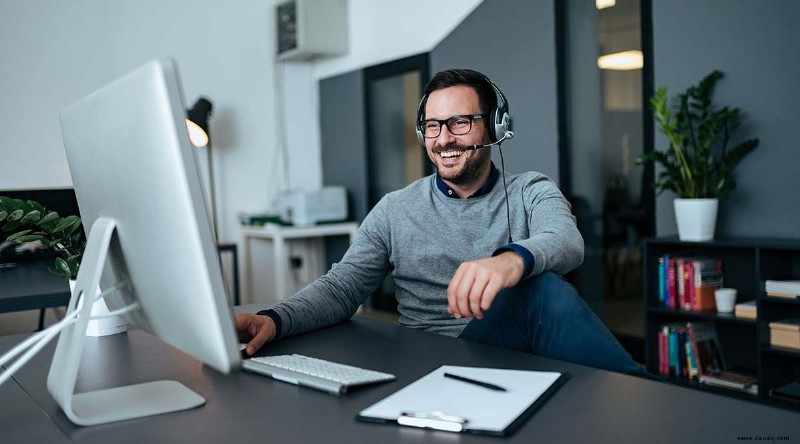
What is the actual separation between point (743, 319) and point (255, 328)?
7.22 ft

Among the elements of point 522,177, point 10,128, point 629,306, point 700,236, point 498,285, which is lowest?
point 629,306

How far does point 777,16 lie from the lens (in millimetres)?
2834

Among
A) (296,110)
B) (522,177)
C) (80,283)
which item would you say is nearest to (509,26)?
(296,110)

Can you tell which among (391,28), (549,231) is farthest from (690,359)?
(391,28)

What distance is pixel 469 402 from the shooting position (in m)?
0.87

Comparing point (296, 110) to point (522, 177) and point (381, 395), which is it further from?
point (381, 395)

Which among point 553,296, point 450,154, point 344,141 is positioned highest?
point 344,141

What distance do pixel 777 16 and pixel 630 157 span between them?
918 mm

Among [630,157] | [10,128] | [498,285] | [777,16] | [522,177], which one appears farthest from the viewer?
[10,128]

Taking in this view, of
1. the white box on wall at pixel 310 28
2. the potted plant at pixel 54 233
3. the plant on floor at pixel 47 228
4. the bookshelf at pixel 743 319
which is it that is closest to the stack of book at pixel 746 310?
the bookshelf at pixel 743 319

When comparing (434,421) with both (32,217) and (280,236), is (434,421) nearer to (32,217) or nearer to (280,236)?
(32,217)

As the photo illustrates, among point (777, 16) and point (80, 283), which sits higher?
point (777, 16)

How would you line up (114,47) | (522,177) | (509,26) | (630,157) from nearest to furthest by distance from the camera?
1. (522,177)
2. (630,157)
3. (509,26)
4. (114,47)

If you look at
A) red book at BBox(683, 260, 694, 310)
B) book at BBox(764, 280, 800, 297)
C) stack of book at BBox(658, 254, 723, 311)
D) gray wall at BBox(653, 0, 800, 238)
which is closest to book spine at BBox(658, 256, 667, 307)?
stack of book at BBox(658, 254, 723, 311)
